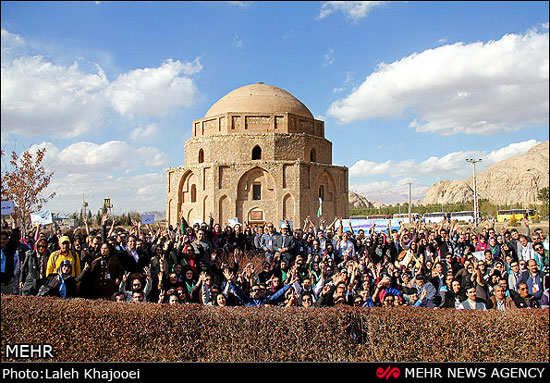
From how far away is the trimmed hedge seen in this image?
5.52m

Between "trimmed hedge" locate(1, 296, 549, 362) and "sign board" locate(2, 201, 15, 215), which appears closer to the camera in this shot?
"trimmed hedge" locate(1, 296, 549, 362)

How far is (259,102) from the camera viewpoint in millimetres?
34688

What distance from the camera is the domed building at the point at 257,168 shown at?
31.5 metres

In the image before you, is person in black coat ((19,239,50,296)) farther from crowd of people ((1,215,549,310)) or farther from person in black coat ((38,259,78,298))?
person in black coat ((38,259,78,298))

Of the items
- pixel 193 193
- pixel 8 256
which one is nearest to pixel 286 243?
pixel 8 256

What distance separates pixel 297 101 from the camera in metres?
36.7

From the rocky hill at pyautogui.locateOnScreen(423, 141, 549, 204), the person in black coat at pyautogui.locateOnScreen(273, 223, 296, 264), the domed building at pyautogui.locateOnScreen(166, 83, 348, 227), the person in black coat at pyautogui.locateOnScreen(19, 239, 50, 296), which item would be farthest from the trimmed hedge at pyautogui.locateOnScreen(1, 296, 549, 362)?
the rocky hill at pyautogui.locateOnScreen(423, 141, 549, 204)

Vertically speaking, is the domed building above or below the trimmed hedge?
above

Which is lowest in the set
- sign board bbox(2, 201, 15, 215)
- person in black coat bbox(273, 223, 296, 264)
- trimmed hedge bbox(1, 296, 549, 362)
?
trimmed hedge bbox(1, 296, 549, 362)

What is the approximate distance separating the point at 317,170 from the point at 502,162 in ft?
494

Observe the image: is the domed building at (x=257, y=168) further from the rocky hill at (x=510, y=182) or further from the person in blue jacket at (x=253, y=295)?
the rocky hill at (x=510, y=182)

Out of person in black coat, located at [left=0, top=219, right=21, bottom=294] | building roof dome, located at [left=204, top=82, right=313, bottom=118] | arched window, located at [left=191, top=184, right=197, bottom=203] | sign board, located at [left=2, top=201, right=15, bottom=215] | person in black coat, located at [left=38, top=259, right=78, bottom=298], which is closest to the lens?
person in black coat, located at [left=38, top=259, right=78, bottom=298]

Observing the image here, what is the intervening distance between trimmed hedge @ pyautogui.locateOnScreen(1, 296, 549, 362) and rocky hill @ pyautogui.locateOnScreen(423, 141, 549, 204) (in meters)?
135

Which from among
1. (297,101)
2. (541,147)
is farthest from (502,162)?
(297,101)
